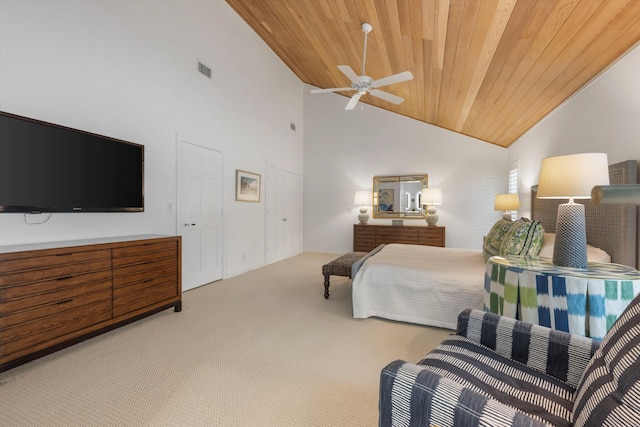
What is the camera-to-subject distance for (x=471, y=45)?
2.68 metres

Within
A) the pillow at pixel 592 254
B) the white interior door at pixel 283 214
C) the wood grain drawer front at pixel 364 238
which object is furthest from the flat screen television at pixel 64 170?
the wood grain drawer front at pixel 364 238

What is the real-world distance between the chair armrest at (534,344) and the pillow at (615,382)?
33cm

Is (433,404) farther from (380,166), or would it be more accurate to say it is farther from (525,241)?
(380,166)

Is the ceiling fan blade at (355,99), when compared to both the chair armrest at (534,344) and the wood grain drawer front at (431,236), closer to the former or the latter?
the chair armrest at (534,344)

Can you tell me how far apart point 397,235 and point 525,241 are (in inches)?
146

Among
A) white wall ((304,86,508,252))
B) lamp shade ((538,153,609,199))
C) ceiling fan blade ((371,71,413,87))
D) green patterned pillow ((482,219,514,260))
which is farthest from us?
white wall ((304,86,508,252))

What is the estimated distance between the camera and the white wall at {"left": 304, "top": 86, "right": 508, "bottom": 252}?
235 inches

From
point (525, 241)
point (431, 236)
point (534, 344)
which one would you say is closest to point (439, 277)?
point (525, 241)

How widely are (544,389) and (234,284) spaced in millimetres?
3852

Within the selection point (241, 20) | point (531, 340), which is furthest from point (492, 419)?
point (241, 20)

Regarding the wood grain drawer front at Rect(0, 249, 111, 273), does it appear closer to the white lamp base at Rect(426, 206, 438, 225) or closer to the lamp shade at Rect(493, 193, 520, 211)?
the lamp shade at Rect(493, 193, 520, 211)

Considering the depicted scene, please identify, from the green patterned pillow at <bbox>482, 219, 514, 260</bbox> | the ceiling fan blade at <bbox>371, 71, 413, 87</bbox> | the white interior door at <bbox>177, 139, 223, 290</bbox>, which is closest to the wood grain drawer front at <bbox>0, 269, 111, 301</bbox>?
the white interior door at <bbox>177, 139, 223, 290</bbox>

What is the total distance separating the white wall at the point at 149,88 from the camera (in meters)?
2.39

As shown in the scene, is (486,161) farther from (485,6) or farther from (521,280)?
(521,280)
